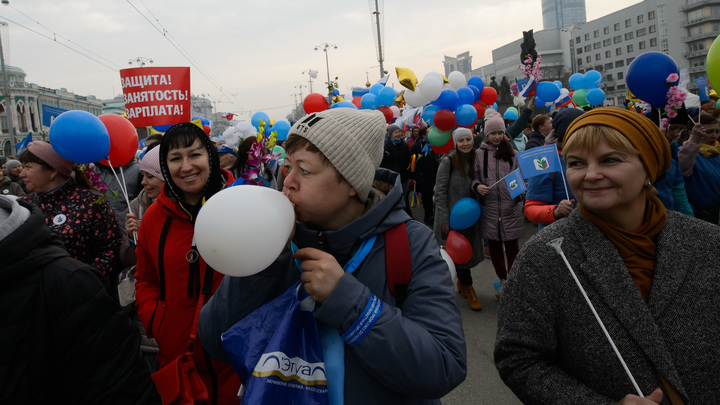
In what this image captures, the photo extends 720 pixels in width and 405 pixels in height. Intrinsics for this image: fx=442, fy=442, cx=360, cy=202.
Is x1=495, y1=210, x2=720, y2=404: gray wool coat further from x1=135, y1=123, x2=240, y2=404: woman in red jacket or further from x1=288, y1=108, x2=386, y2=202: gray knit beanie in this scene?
x1=135, y1=123, x2=240, y2=404: woman in red jacket

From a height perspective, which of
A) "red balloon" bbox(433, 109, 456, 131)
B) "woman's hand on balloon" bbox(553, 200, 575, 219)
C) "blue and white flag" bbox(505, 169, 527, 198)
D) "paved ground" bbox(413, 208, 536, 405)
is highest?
"red balloon" bbox(433, 109, 456, 131)

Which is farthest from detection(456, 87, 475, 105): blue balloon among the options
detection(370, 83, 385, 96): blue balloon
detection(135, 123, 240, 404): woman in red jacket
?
detection(135, 123, 240, 404): woman in red jacket

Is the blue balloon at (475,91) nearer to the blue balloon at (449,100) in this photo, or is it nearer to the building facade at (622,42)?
the blue balloon at (449,100)

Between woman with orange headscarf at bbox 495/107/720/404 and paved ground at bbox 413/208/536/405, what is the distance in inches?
76.8

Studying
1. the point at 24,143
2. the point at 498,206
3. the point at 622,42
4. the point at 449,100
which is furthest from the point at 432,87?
the point at 622,42

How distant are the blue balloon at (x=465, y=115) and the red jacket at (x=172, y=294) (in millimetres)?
4113

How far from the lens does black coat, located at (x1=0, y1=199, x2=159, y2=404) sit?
1.17 meters

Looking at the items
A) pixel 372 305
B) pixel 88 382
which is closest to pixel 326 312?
pixel 372 305

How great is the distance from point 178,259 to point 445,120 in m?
4.15

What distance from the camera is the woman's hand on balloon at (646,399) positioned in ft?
3.93

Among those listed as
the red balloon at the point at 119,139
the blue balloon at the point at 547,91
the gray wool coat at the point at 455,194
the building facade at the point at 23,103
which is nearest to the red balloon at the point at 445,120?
the gray wool coat at the point at 455,194

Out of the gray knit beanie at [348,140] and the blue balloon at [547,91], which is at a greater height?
the blue balloon at [547,91]

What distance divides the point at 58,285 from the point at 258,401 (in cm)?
65

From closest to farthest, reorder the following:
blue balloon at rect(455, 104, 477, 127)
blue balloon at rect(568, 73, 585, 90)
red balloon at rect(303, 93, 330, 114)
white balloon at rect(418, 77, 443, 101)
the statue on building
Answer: blue balloon at rect(455, 104, 477, 127), white balloon at rect(418, 77, 443, 101), red balloon at rect(303, 93, 330, 114), blue balloon at rect(568, 73, 585, 90), the statue on building
